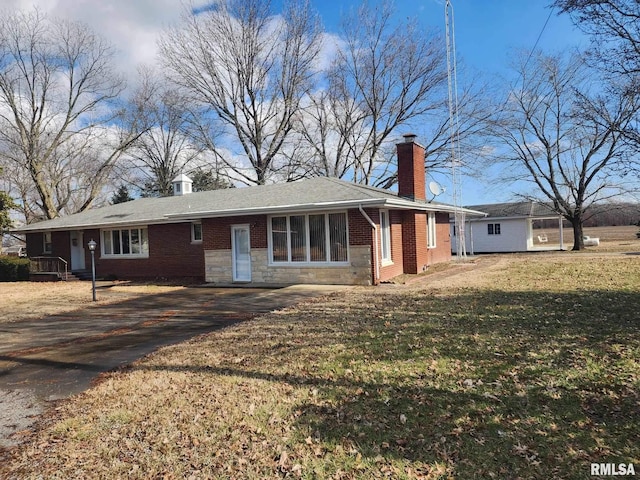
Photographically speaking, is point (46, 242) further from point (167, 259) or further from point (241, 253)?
point (241, 253)

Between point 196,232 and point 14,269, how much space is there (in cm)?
1086

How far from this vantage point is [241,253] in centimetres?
1496

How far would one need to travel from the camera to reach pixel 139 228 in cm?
1878

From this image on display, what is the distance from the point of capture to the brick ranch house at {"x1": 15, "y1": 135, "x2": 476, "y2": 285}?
12828mm

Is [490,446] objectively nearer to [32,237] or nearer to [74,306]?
[74,306]

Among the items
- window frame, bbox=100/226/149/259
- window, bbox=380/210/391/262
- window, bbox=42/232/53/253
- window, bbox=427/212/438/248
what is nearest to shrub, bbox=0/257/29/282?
window, bbox=42/232/53/253

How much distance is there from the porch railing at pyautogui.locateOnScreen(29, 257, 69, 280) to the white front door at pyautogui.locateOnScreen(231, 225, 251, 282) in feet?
33.4

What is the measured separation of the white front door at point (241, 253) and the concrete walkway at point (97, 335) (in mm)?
1360

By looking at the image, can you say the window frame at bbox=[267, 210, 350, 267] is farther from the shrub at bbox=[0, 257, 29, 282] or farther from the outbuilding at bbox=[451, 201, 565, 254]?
the outbuilding at bbox=[451, 201, 565, 254]

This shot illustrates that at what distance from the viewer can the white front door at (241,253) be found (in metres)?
14.8

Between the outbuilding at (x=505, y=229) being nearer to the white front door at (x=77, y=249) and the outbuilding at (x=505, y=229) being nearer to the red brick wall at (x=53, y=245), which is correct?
the white front door at (x=77, y=249)

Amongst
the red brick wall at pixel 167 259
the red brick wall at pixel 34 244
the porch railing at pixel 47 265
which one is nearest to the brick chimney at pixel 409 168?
the red brick wall at pixel 167 259

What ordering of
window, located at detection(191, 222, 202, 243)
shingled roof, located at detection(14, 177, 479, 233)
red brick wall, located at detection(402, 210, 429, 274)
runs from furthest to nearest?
window, located at detection(191, 222, 202, 243) → red brick wall, located at detection(402, 210, 429, 274) → shingled roof, located at detection(14, 177, 479, 233)

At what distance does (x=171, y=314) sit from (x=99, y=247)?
12543mm
